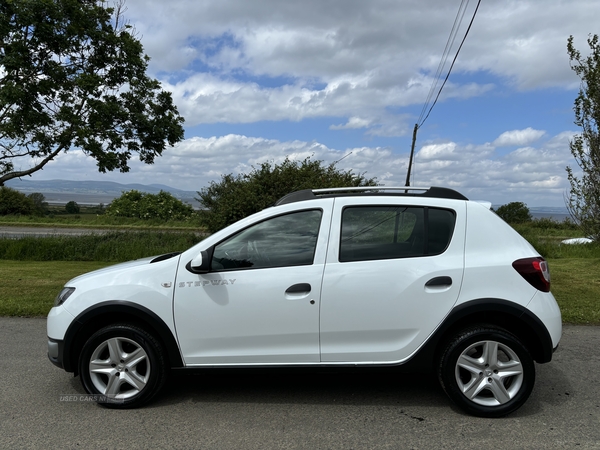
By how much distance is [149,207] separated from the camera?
42500 mm

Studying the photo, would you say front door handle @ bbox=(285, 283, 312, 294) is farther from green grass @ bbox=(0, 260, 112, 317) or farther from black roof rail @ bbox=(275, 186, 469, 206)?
green grass @ bbox=(0, 260, 112, 317)

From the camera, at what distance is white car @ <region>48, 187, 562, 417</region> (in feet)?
12.6

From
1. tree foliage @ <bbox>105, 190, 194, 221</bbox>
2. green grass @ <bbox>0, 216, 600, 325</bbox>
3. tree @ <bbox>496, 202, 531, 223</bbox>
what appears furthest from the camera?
tree foliage @ <bbox>105, 190, 194, 221</bbox>

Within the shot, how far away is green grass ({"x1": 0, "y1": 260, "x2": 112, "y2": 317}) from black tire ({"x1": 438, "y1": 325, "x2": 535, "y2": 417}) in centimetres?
604

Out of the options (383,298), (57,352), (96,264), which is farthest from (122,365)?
(96,264)

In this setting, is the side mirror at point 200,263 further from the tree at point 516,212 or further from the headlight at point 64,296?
the tree at point 516,212

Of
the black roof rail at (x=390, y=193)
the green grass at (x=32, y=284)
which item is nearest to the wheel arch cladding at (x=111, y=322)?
the black roof rail at (x=390, y=193)

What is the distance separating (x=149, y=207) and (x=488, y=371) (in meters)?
41.4

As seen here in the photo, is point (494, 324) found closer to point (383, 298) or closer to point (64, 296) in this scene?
point (383, 298)

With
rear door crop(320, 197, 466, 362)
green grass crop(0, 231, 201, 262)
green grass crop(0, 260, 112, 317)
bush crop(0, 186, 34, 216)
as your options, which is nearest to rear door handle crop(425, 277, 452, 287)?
rear door crop(320, 197, 466, 362)

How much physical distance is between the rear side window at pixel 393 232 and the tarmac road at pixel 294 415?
998 mm

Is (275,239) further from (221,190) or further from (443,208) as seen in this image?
(221,190)

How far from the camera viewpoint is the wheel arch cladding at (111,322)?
3.95 meters

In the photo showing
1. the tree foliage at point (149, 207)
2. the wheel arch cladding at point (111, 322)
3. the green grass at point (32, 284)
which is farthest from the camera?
the tree foliage at point (149, 207)
